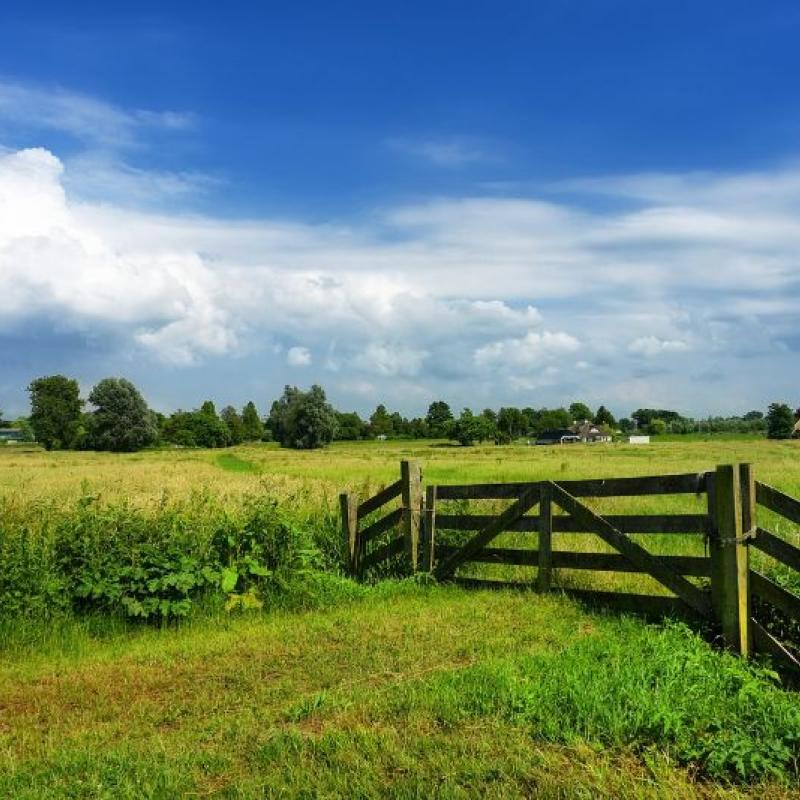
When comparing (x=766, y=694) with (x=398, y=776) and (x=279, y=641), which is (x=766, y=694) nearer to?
(x=398, y=776)

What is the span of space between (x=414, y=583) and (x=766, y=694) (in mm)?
5692

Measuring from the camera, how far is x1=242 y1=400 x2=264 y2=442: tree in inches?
6590

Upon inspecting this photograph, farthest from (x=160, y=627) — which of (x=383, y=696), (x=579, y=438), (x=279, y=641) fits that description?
(x=579, y=438)

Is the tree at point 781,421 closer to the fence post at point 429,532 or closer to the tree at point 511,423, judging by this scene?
the tree at point 511,423

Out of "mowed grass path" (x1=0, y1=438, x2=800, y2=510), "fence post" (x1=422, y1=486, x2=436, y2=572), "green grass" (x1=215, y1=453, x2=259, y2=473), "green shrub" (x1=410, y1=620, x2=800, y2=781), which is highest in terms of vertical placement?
"fence post" (x1=422, y1=486, x2=436, y2=572)

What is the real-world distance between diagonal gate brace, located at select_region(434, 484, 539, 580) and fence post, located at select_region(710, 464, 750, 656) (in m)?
2.65

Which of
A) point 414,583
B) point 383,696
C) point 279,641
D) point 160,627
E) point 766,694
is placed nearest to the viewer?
point 766,694

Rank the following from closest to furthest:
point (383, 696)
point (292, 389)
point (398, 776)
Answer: point (398, 776) → point (383, 696) → point (292, 389)

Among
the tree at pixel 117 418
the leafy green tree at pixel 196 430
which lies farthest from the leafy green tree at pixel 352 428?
the tree at pixel 117 418

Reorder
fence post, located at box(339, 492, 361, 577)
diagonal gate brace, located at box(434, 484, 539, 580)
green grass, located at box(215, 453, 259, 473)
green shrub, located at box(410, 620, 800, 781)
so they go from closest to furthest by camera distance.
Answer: green shrub, located at box(410, 620, 800, 781) < diagonal gate brace, located at box(434, 484, 539, 580) < fence post, located at box(339, 492, 361, 577) < green grass, located at box(215, 453, 259, 473)

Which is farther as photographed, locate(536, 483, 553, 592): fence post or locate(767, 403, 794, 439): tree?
locate(767, 403, 794, 439): tree

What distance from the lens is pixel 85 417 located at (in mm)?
112688

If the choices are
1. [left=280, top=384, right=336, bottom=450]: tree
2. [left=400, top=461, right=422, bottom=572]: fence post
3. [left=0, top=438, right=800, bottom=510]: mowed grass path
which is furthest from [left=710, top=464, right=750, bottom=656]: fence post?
[left=280, top=384, right=336, bottom=450]: tree

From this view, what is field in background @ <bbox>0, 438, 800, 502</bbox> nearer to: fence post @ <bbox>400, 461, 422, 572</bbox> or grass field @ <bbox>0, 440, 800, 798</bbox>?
fence post @ <bbox>400, 461, 422, 572</bbox>
